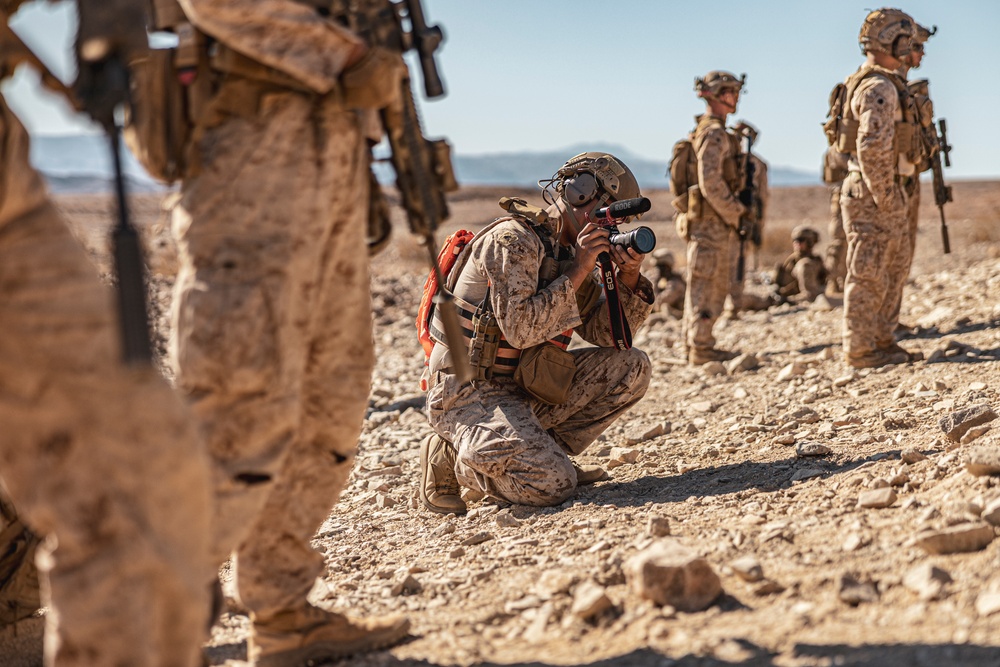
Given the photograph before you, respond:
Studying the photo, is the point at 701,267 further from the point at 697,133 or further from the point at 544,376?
the point at 544,376

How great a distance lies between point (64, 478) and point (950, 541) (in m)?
2.37

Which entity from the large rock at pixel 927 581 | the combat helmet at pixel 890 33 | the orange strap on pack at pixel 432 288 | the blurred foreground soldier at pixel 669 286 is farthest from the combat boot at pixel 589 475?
the blurred foreground soldier at pixel 669 286

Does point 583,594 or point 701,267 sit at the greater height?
point 701,267

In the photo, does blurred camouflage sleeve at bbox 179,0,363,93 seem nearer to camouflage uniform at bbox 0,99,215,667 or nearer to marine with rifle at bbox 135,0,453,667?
marine with rifle at bbox 135,0,453,667

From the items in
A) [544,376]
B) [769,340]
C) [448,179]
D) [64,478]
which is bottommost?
[769,340]

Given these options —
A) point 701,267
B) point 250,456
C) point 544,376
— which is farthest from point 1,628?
point 701,267

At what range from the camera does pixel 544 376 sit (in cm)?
470

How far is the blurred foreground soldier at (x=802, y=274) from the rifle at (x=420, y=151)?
31.9ft

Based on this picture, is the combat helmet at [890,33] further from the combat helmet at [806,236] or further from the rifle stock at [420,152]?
the combat helmet at [806,236]

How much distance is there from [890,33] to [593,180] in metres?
3.03

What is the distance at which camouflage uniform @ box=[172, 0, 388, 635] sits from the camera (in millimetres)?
2365

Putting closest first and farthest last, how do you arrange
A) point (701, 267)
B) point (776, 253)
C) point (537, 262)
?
1. point (537, 262)
2. point (701, 267)
3. point (776, 253)

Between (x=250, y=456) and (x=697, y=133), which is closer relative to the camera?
(x=250, y=456)

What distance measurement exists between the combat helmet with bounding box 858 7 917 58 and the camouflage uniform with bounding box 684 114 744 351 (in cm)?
212
